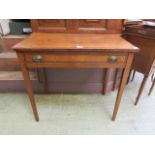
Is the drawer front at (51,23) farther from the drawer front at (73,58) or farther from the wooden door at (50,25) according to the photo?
the drawer front at (73,58)

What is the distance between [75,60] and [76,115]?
0.71 metres

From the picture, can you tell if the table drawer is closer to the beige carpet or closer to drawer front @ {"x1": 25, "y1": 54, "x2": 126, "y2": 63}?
drawer front @ {"x1": 25, "y1": 54, "x2": 126, "y2": 63}

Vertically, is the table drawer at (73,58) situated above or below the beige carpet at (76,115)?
above

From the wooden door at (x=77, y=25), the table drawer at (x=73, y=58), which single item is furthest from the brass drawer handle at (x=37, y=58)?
the wooden door at (x=77, y=25)

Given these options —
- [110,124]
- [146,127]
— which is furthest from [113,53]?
[146,127]

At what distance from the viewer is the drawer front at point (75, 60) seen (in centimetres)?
107

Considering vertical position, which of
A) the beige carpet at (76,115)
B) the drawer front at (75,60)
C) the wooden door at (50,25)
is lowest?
the beige carpet at (76,115)

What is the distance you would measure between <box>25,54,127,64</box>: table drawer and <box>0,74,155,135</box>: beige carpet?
0.69 m

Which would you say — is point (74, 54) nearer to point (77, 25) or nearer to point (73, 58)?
point (73, 58)
